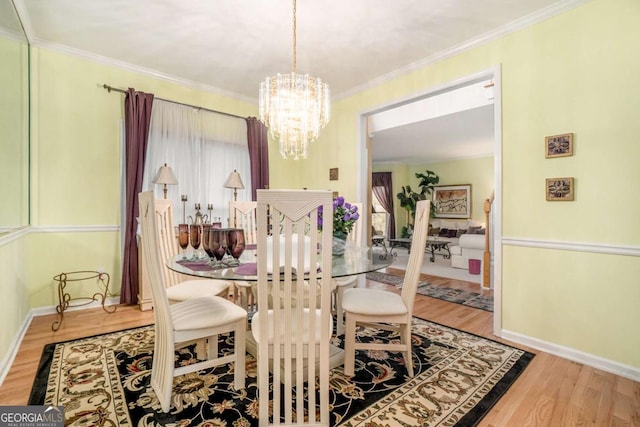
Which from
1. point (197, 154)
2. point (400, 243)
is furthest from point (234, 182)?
point (400, 243)

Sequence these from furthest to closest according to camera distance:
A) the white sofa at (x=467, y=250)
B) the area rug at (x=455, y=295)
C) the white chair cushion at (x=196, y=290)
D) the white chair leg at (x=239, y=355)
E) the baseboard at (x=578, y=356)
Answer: the white sofa at (x=467, y=250) → the area rug at (x=455, y=295) → the white chair cushion at (x=196, y=290) → the baseboard at (x=578, y=356) → the white chair leg at (x=239, y=355)

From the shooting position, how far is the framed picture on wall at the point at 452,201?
827 centimetres

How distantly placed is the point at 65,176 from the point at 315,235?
312 cm

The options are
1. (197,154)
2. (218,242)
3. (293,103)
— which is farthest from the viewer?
(197,154)

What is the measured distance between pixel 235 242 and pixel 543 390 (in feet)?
6.73

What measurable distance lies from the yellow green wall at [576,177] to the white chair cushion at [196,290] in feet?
7.80

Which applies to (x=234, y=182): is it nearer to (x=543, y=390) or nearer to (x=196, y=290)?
(x=196, y=290)

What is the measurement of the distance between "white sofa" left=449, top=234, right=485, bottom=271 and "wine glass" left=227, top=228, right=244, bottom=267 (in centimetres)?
461

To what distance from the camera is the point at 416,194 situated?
8734 millimetres

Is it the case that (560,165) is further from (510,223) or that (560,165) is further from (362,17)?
(362,17)

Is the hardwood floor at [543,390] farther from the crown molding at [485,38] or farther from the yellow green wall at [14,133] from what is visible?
the crown molding at [485,38]

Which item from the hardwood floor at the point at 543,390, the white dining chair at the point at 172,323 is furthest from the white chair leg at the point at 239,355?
the hardwood floor at the point at 543,390

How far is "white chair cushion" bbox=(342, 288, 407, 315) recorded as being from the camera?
6.05 feet

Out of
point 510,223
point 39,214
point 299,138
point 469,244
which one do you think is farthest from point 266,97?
point 469,244
